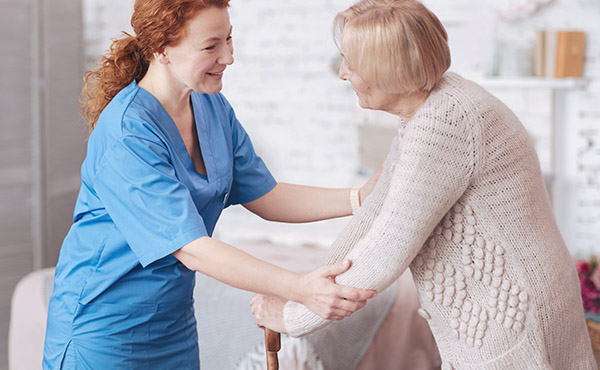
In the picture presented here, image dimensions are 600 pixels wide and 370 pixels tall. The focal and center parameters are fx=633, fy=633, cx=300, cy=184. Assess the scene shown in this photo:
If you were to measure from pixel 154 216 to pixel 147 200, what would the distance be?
1.3 inches

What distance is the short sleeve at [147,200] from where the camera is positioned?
4.08 ft

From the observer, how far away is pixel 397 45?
118 centimetres

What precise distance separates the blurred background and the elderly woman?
2.09 metres

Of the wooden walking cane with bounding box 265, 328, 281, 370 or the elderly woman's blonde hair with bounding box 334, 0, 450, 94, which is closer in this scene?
the elderly woman's blonde hair with bounding box 334, 0, 450, 94

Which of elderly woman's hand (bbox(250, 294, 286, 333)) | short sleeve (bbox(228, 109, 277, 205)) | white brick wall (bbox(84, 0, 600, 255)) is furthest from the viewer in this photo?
white brick wall (bbox(84, 0, 600, 255))

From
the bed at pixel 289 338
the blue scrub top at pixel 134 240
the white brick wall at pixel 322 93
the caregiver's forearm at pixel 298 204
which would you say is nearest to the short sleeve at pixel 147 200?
the blue scrub top at pixel 134 240

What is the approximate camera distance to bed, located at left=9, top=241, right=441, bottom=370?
84.1 inches

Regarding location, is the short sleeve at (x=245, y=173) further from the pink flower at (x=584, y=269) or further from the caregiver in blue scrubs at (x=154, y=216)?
the pink flower at (x=584, y=269)

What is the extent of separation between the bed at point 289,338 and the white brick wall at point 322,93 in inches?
37.9

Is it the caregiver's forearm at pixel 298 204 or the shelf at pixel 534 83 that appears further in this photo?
the shelf at pixel 534 83

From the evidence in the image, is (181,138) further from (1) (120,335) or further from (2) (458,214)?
(2) (458,214)

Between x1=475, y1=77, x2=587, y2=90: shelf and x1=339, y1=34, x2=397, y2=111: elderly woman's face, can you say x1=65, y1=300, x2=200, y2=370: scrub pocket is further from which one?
x1=475, y1=77, x2=587, y2=90: shelf

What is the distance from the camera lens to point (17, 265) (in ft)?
11.1

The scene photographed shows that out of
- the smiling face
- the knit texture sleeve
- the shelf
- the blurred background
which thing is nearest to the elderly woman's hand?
the knit texture sleeve
